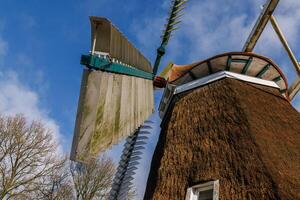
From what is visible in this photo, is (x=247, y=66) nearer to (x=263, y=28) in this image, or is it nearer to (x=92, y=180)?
(x=263, y=28)

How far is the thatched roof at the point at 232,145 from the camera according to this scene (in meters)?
4.79

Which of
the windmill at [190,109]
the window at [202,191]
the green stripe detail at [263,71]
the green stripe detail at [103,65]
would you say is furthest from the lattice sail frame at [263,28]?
the window at [202,191]

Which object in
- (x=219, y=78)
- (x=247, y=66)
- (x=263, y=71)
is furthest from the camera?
(x=263, y=71)

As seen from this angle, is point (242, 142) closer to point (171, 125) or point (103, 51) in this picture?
point (171, 125)

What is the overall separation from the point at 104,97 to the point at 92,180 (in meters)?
16.3

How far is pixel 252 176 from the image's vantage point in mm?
4805

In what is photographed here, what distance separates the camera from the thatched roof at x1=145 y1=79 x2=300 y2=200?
188 inches

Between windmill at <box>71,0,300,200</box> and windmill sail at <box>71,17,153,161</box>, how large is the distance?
16 millimetres

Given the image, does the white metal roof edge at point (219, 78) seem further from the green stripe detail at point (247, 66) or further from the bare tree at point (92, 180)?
the bare tree at point (92, 180)

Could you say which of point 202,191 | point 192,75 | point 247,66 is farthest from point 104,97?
point 247,66

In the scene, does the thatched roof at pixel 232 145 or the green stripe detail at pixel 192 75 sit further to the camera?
the green stripe detail at pixel 192 75

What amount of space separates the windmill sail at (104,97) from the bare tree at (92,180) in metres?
14.4

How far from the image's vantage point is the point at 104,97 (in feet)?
18.2

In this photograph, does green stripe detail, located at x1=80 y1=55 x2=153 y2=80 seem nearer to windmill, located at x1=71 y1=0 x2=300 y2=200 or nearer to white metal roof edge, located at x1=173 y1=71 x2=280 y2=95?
windmill, located at x1=71 y1=0 x2=300 y2=200
